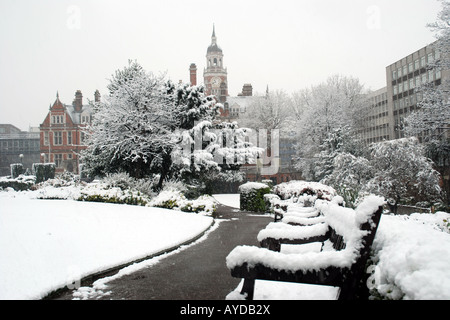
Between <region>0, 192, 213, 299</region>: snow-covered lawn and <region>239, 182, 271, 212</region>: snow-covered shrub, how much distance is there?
5429 millimetres

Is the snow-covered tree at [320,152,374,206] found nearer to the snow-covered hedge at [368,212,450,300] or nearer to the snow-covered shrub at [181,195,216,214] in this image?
the snow-covered shrub at [181,195,216,214]

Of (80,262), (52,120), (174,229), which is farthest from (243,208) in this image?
(52,120)

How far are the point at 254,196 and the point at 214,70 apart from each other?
7439 cm

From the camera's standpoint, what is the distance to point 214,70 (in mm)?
88500

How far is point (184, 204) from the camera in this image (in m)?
14.8

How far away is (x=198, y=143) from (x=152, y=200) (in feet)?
25.4

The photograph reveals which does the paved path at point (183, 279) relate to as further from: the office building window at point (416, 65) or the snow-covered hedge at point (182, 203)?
the office building window at point (416, 65)

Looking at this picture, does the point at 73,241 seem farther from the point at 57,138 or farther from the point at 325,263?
the point at 57,138

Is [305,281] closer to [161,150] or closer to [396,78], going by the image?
[161,150]

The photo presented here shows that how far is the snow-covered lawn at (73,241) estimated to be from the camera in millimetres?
4953

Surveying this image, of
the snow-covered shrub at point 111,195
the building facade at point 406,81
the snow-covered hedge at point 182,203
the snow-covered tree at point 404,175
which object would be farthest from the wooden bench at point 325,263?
the building facade at point 406,81

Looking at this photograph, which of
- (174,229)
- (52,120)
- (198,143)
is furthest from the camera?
(52,120)

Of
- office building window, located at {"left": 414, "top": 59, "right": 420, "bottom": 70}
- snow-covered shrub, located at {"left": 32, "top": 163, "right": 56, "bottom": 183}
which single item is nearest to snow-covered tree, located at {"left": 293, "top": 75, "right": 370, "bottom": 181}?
office building window, located at {"left": 414, "top": 59, "right": 420, "bottom": 70}

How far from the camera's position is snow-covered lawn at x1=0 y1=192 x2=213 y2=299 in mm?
4953
